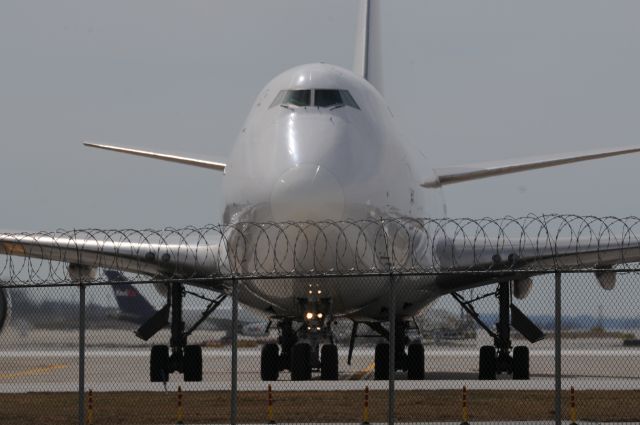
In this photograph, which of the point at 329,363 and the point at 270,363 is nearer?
the point at 329,363

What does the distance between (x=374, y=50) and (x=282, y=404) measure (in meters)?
19.6

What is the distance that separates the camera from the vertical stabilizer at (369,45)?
35781 millimetres

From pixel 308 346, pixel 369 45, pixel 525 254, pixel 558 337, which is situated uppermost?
pixel 369 45

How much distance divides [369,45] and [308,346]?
53.6ft

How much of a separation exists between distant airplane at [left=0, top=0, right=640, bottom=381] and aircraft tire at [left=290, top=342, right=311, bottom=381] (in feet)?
0.07

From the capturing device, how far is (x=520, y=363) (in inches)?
1033

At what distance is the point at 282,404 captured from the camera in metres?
18.9

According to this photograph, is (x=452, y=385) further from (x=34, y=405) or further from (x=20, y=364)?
(x=20, y=364)

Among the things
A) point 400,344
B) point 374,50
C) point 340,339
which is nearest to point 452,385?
point 400,344

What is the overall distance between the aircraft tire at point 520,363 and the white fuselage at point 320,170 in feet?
11.6

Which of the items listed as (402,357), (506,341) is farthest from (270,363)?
(506,341)

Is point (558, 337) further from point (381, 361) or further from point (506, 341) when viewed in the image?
point (506, 341)

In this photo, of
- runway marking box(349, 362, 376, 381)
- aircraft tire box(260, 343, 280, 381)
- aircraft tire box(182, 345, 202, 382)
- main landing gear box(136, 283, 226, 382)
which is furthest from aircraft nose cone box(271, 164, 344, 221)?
runway marking box(349, 362, 376, 381)

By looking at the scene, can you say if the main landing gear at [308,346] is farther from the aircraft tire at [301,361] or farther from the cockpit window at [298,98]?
the cockpit window at [298,98]
